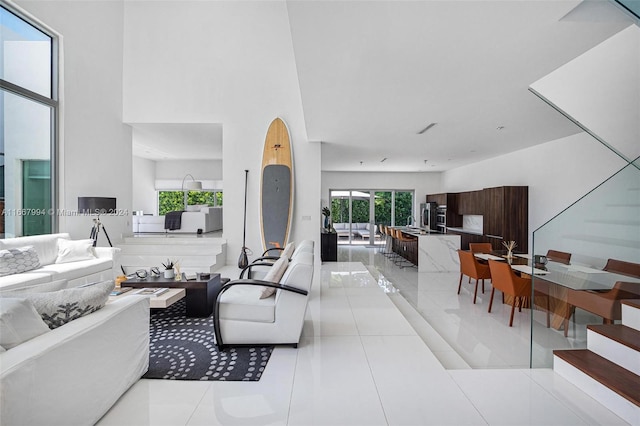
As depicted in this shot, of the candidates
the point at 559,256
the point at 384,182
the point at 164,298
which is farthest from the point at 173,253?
the point at 384,182

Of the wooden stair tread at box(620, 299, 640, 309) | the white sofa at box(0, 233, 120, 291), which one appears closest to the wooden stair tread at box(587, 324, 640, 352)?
the wooden stair tread at box(620, 299, 640, 309)

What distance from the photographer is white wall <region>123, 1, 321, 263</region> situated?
6.68m

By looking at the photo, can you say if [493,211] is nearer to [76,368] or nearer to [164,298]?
[164,298]

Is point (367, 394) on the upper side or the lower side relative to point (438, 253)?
lower

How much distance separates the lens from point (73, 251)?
4.86 m

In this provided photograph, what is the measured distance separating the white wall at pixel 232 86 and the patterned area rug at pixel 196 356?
3.69 metres

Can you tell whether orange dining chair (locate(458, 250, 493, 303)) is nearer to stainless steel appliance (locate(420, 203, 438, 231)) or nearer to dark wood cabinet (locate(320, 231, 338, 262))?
dark wood cabinet (locate(320, 231, 338, 262))

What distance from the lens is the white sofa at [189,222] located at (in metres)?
8.89

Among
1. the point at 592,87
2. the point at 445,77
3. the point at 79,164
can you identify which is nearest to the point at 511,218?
the point at 592,87

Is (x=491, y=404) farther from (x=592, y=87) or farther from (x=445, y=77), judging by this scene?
(x=592, y=87)

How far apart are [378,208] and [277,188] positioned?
634 centimetres

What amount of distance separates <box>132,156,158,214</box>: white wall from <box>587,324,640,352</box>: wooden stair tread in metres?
12.0

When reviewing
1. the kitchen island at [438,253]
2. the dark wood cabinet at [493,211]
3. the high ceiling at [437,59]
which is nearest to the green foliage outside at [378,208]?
the dark wood cabinet at [493,211]

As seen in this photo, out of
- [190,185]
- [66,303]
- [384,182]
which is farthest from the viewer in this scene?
[384,182]
